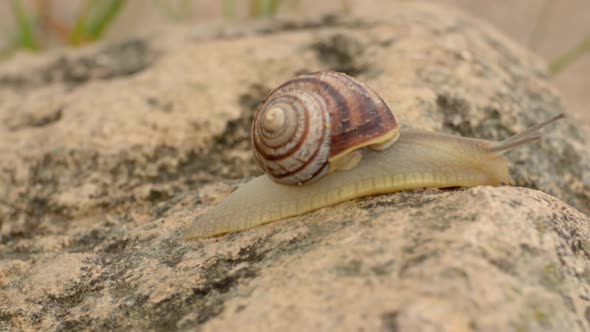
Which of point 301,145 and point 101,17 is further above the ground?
point 101,17

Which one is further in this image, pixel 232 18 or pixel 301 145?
pixel 232 18

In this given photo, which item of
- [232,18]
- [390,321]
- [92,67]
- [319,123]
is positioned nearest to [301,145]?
[319,123]

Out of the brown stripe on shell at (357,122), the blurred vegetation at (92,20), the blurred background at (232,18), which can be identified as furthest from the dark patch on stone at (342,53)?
the blurred background at (232,18)

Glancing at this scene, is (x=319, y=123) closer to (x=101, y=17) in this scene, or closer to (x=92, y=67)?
(x=92, y=67)

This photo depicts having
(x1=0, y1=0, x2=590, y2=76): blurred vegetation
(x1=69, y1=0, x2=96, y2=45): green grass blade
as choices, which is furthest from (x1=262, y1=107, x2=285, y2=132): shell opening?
(x1=69, y1=0, x2=96, y2=45): green grass blade

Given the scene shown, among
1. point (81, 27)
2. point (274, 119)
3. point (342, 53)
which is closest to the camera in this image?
point (274, 119)

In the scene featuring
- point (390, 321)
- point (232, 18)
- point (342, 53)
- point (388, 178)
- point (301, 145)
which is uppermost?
point (232, 18)

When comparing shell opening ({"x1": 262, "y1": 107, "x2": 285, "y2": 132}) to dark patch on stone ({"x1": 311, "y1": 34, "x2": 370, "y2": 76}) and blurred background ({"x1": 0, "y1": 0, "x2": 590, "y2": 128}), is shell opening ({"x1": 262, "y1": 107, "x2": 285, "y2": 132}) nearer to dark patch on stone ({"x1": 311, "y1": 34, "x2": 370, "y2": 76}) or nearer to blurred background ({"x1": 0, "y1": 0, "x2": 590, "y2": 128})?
dark patch on stone ({"x1": 311, "y1": 34, "x2": 370, "y2": 76})
